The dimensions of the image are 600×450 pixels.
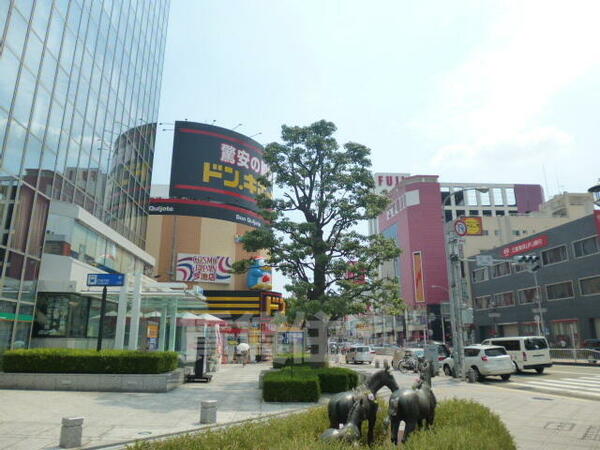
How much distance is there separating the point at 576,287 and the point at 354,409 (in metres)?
45.4

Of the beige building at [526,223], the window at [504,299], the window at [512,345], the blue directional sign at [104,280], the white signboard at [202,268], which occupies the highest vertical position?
the beige building at [526,223]

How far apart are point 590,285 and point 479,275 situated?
21.6 metres

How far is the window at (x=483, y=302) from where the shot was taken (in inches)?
2370

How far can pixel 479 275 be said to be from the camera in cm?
6300

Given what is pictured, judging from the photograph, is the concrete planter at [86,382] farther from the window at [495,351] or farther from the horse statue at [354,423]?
the window at [495,351]

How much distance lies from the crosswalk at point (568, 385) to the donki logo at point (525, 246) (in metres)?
31.4

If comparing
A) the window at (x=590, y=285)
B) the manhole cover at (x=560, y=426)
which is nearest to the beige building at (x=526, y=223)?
the window at (x=590, y=285)

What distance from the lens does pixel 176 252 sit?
158 feet

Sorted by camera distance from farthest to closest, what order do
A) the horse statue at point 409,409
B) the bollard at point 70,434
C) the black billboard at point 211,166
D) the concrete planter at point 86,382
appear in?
the black billboard at point 211,166
the concrete planter at point 86,382
the bollard at point 70,434
the horse statue at point 409,409

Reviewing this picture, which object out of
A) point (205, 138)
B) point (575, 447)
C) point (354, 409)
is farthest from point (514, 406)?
point (205, 138)

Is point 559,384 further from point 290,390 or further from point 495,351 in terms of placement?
point 290,390

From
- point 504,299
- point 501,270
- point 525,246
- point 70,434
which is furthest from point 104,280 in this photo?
point 501,270

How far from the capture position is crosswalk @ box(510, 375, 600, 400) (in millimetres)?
15438

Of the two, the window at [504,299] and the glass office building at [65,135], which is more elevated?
the glass office building at [65,135]
